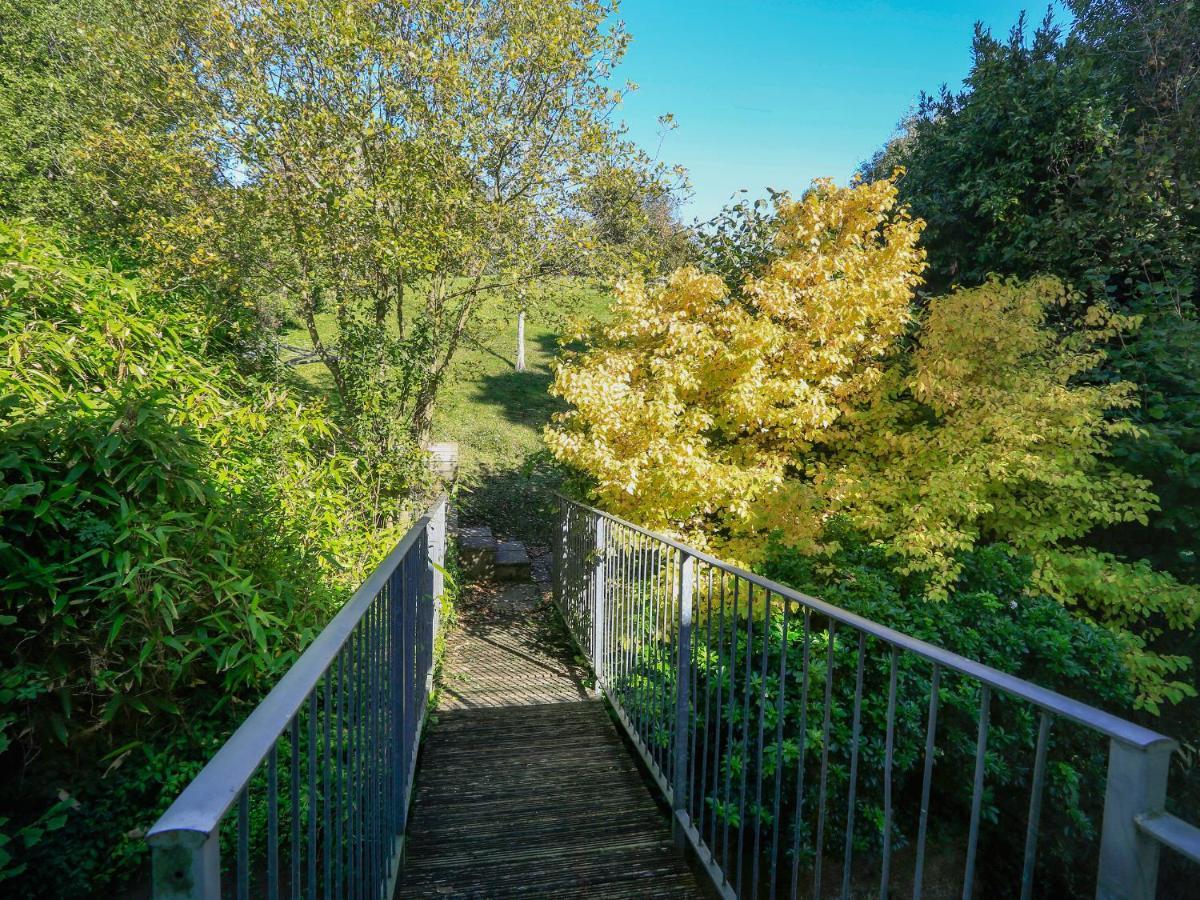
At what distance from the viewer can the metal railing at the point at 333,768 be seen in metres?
0.55

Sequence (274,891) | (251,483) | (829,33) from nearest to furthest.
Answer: (274,891), (251,483), (829,33)

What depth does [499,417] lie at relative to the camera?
45.9ft

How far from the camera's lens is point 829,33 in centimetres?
817

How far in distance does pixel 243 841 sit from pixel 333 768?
62 centimetres

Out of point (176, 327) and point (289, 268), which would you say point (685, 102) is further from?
point (176, 327)

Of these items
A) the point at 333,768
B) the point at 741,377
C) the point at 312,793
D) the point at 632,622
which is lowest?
the point at 632,622

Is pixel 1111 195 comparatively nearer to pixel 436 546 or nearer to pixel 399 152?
pixel 399 152

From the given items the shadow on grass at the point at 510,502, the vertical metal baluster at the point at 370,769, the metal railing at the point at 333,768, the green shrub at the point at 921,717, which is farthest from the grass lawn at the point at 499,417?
the vertical metal baluster at the point at 370,769

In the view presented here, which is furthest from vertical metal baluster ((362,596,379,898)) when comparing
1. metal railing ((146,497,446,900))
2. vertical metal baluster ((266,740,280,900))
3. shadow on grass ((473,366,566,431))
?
shadow on grass ((473,366,566,431))

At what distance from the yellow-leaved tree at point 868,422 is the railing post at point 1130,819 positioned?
150 inches

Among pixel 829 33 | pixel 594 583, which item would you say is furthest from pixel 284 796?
pixel 829 33

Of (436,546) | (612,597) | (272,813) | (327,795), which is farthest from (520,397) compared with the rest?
(272,813)

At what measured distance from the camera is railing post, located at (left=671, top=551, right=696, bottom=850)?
234cm

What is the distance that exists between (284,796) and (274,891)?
7.11ft
